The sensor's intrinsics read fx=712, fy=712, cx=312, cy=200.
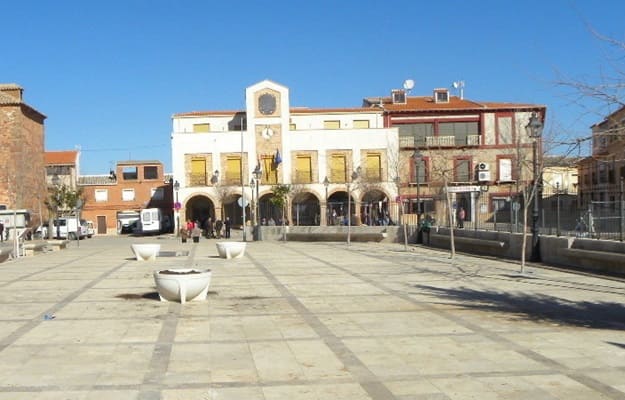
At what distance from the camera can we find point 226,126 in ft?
187

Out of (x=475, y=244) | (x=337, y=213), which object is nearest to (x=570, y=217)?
(x=475, y=244)

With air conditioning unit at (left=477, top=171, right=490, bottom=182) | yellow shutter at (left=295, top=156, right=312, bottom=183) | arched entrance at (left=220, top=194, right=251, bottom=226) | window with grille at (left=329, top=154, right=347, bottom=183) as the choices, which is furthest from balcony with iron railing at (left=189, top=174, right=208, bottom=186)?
air conditioning unit at (left=477, top=171, right=490, bottom=182)

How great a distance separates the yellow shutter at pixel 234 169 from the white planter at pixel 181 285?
4181 centimetres

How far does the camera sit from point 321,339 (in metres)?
8.84

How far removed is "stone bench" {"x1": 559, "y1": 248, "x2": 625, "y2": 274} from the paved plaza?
0.88m

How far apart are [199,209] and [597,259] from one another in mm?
45112

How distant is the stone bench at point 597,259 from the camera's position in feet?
52.6

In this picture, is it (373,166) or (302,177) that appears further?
(373,166)

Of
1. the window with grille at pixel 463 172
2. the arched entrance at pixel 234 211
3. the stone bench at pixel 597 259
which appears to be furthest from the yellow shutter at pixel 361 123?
the stone bench at pixel 597 259

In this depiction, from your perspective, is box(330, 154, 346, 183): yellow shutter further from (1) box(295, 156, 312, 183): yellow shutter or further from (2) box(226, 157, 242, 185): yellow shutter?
(2) box(226, 157, 242, 185): yellow shutter

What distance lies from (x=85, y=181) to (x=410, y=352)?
72.2 m

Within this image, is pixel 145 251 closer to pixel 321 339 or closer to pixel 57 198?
pixel 321 339

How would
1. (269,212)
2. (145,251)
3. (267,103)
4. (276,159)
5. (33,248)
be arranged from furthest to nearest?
1. (267,103)
2. (276,159)
3. (269,212)
4. (33,248)
5. (145,251)

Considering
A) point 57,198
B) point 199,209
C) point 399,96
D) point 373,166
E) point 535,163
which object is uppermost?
point 399,96
